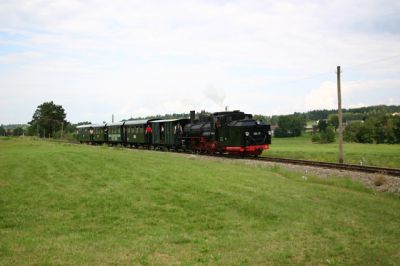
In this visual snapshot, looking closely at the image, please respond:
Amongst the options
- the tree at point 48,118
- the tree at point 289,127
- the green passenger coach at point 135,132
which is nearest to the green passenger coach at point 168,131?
the green passenger coach at point 135,132

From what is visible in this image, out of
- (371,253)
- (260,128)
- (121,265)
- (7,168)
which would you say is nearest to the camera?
(121,265)

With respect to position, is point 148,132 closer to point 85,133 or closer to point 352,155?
point 352,155

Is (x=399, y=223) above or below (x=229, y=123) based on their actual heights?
below

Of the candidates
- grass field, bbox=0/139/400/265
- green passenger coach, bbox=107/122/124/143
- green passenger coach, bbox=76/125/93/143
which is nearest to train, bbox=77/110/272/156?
green passenger coach, bbox=107/122/124/143

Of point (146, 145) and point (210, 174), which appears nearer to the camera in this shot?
point (210, 174)

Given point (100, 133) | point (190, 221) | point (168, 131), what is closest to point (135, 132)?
point (168, 131)

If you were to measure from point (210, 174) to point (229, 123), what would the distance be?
45.6 feet

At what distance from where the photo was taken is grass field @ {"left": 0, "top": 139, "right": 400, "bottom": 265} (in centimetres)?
791

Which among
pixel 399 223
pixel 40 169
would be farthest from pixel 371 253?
pixel 40 169

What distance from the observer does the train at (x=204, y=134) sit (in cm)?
3005

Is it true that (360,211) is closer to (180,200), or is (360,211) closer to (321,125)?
(180,200)

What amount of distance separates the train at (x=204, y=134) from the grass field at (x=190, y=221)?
13891 millimetres

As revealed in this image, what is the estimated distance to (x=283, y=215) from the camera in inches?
422

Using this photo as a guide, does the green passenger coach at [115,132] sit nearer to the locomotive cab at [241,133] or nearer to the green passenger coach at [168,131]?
the green passenger coach at [168,131]
